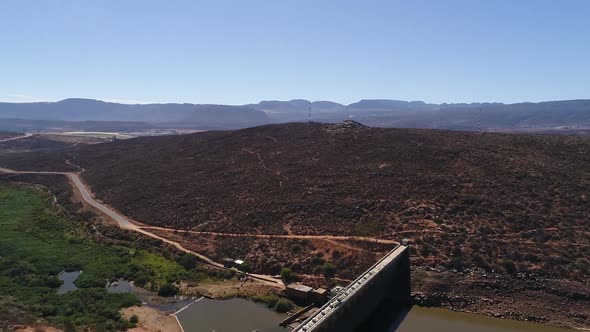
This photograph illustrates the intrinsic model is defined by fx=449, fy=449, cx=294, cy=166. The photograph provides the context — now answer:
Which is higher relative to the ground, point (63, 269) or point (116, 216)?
point (116, 216)

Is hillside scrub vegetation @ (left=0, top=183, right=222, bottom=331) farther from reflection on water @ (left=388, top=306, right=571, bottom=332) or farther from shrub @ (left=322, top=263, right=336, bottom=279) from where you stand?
reflection on water @ (left=388, top=306, right=571, bottom=332)

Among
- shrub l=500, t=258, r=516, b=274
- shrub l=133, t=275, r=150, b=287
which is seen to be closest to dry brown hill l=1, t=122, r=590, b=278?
shrub l=500, t=258, r=516, b=274

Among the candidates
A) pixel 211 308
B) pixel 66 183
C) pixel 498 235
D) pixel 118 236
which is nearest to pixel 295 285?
pixel 211 308

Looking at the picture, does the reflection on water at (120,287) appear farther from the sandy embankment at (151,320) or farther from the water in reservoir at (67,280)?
the sandy embankment at (151,320)

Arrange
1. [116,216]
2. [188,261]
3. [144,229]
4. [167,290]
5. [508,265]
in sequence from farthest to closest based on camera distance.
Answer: [116,216]
[144,229]
[188,261]
[508,265]
[167,290]

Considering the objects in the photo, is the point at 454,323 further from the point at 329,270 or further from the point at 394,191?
the point at 394,191

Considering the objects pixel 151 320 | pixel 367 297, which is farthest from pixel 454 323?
pixel 151 320

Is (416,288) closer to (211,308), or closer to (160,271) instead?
(211,308)
